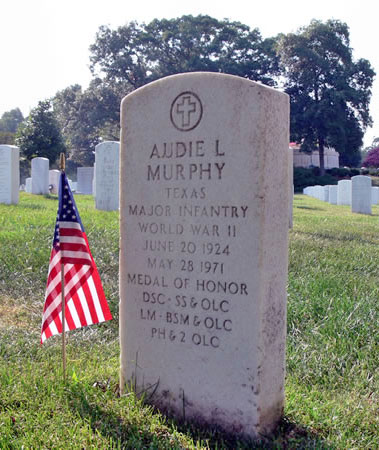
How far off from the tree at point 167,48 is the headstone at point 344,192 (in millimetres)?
22346

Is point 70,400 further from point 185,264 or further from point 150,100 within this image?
point 150,100

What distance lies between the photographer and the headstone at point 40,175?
60.7 ft

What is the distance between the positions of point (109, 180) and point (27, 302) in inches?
304

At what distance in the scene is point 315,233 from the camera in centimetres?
952

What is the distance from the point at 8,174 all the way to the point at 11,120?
3191 inches

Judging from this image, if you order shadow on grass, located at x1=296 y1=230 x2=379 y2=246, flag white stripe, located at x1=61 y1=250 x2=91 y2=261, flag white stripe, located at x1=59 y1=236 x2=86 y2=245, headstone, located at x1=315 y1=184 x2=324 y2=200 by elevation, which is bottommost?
shadow on grass, located at x1=296 y1=230 x2=379 y2=246

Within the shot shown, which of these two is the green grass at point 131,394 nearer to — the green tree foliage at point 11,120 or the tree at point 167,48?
the tree at point 167,48

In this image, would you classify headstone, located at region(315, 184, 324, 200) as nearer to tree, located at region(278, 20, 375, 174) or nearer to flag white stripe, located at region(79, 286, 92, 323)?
tree, located at region(278, 20, 375, 174)

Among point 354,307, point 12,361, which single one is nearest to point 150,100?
point 12,361

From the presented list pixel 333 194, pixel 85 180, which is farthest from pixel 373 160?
pixel 85 180

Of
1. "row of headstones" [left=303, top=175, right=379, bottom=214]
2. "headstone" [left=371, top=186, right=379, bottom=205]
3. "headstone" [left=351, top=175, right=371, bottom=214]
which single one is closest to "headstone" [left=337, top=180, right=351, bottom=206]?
"row of headstones" [left=303, top=175, right=379, bottom=214]

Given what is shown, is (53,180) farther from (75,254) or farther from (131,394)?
(131,394)

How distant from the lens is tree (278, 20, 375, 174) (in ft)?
137

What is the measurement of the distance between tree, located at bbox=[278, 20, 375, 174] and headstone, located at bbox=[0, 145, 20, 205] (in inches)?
1269
